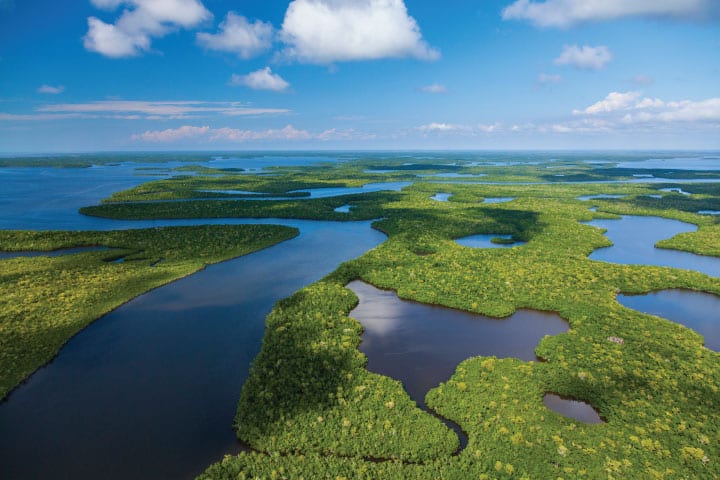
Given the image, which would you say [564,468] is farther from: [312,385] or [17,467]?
[17,467]

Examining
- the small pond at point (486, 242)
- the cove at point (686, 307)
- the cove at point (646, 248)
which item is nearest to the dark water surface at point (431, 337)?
the cove at point (686, 307)

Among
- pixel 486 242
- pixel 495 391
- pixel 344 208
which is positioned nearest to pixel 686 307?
pixel 495 391

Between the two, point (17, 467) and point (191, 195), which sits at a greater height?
point (191, 195)

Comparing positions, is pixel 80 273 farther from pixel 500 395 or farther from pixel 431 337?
pixel 500 395

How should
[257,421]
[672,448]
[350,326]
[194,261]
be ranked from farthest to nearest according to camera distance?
1. [194,261]
2. [350,326]
3. [257,421]
4. [672,448]

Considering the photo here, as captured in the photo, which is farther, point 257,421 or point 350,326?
point 350,326

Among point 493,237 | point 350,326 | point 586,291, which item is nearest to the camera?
point 350,326

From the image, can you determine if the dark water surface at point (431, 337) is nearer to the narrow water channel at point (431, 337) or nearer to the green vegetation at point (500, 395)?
the narrow water channel at point (431, 337)

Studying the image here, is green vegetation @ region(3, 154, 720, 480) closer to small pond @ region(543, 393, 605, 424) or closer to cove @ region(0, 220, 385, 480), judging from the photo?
small pond @ region(543, 393, 605, 424)

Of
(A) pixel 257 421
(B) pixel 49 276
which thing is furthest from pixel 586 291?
(B) pixel 49 276
